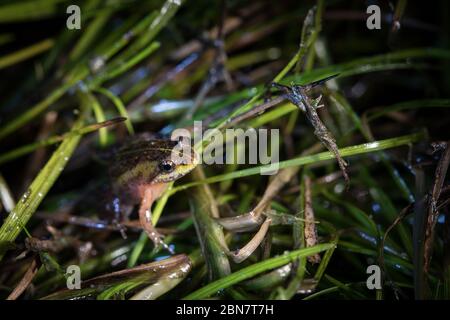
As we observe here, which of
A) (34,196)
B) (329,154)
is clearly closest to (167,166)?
(34,196)

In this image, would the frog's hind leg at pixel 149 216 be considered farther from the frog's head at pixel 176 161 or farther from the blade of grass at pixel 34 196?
the blade of grass at pixel 34 196

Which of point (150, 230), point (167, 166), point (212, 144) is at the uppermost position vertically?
point (212, 144)

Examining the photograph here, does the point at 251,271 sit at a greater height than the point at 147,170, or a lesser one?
lesser

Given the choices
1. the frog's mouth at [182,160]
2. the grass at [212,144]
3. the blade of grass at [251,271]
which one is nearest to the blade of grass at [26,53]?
the grass at [212,144]

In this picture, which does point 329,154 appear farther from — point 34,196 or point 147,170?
point 34,196
